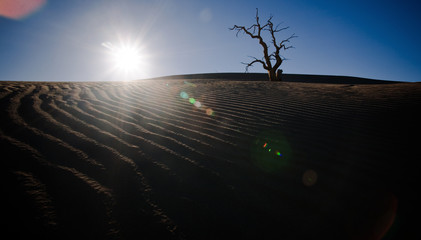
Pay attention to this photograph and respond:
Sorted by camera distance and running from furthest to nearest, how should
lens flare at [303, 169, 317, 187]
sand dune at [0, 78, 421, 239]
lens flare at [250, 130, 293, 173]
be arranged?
lens flare at [250, 130, 293, 173] < lens flare at [303, 169, 317, 187] < sand dune at [0, 78, 421, 239]

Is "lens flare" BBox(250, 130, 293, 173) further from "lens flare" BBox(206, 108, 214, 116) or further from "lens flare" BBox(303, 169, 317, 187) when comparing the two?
"lens flare" BBox(206, 108, 214, 116)

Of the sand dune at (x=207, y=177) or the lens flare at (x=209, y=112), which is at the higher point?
the lens flare at (x=209, y=112)

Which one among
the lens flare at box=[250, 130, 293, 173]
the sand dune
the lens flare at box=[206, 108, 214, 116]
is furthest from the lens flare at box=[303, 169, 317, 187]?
the lens flare at box=[206, 108, 214, 116]

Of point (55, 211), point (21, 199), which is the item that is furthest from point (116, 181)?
point (21, 199)

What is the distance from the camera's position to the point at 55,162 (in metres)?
1.37

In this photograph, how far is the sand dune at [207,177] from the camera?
959mm

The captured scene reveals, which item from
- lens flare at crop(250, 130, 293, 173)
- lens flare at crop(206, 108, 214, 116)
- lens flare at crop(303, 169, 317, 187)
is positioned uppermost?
lens flare at crop(206, 108, 214, 116)

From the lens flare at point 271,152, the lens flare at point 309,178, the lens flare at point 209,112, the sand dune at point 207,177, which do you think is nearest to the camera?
the sand dune at point 207,177

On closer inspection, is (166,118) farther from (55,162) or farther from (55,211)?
(55,211)

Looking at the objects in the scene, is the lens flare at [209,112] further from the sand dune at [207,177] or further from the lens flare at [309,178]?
the lens flare at [309,178]

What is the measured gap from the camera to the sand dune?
3.15 ft

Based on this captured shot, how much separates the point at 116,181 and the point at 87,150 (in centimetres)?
58

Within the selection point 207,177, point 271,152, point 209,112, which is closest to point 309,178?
point 271,152

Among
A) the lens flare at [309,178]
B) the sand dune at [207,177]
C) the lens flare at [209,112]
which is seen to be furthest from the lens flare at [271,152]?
the lens flare at [209,112]
